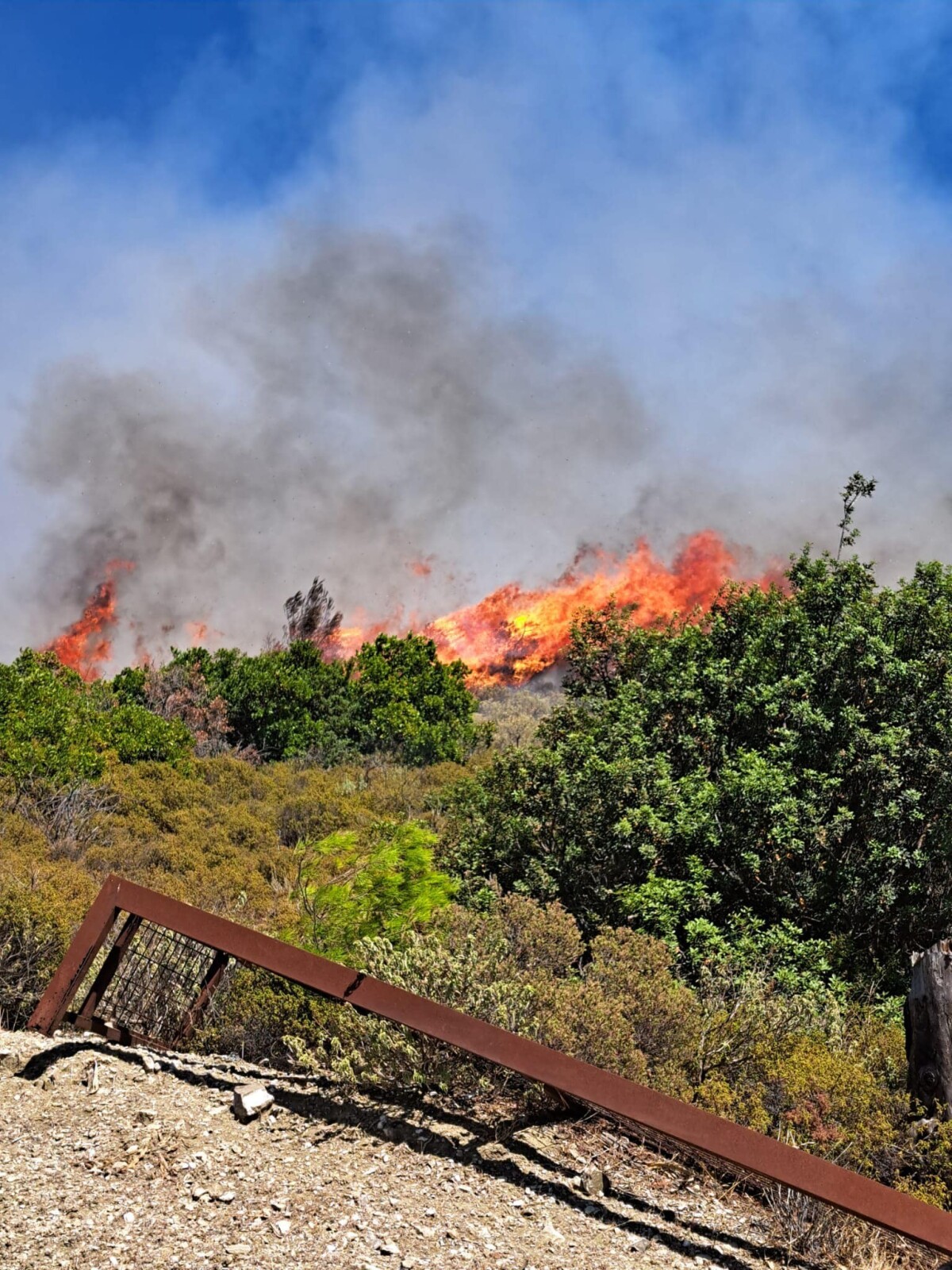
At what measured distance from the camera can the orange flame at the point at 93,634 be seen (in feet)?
200

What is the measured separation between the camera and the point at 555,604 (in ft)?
192

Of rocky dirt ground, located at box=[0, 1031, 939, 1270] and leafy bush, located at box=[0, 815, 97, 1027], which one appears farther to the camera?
leafy bush, located at box=[0, 815, 97, 1027]

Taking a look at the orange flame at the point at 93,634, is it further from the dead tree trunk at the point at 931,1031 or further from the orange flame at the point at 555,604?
the dead tree trunk at the point at 931,1031

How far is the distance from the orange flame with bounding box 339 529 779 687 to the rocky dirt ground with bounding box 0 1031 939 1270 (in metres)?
45.0

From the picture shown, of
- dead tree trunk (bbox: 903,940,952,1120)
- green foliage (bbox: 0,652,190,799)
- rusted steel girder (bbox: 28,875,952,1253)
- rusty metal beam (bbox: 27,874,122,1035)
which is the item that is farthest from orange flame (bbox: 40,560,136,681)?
dead tree trunk (bbox: 903,940,952,1120)

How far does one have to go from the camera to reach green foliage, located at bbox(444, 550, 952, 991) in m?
10.3

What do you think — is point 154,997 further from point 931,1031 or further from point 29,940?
point 931,1031

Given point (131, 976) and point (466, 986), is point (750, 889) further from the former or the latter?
point (131, 976)

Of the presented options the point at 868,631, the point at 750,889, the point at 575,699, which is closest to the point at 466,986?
the point at 750,889

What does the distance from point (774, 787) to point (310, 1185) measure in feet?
22.8

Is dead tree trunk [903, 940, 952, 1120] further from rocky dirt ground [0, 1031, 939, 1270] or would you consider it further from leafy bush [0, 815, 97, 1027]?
leafy bush [0, 815, 97, 1027]

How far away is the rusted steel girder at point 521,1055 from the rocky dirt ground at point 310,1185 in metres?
0.38

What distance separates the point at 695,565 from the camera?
62.2 m

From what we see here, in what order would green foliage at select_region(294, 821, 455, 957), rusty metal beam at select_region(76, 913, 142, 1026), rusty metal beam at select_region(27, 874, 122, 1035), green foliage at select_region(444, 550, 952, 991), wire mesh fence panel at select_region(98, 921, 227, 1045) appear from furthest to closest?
green foliage at select_region(444, 550, 952, 991) < green foliage at select_region(294, 821, 455, 957) < wire mesh fence panel at select_region(98, 921, 227, 1045) < rusty metal beam at select_region(76, 913, 142, 1026) < rusty metal beam at select_region(27, 874, 122, 1035)
